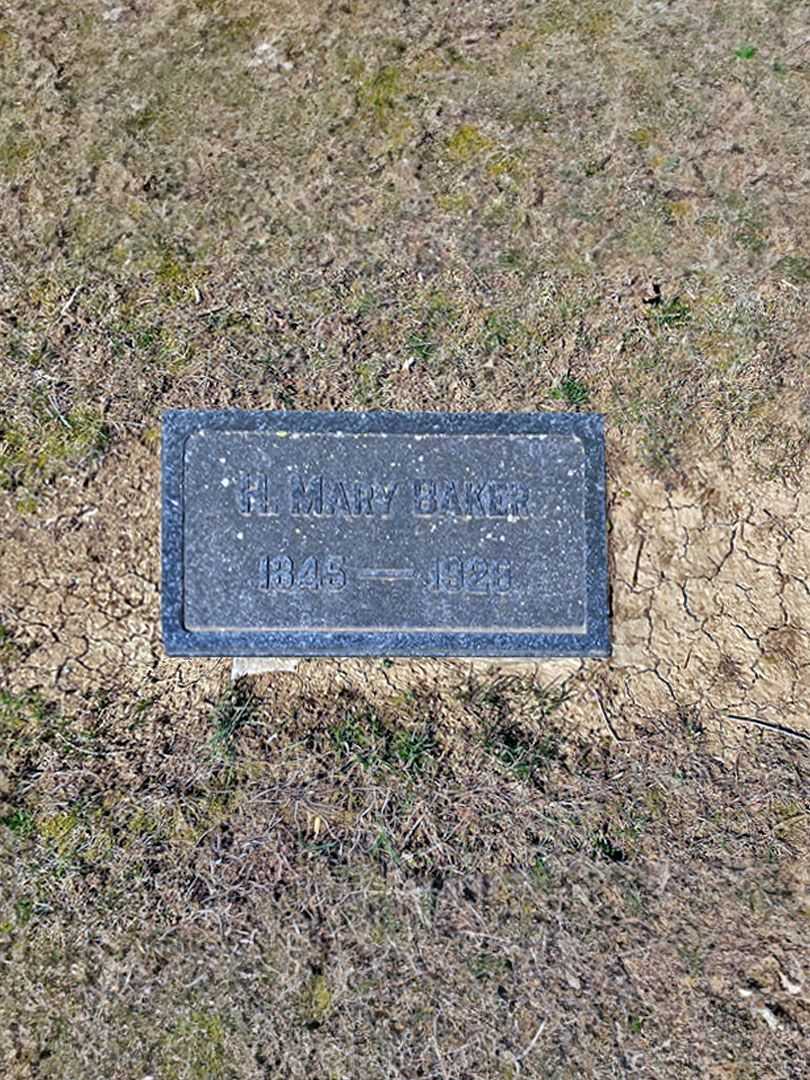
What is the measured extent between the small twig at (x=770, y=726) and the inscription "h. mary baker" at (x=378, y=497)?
84 cm

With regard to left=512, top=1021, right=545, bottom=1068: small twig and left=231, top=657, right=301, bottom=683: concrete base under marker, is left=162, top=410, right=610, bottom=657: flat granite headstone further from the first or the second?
left=512, top=1021, right=545, bottom=1068: small twig

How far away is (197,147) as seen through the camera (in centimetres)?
315

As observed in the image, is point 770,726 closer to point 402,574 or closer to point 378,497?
point 402,574

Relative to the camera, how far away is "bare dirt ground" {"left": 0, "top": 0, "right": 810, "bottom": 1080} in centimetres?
279

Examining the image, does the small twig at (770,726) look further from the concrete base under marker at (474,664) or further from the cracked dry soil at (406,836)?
the concrete base under marker at (474,664)

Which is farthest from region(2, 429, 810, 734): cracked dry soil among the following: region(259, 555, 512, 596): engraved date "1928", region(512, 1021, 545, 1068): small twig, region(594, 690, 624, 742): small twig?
region(512, 1021, 545, 1068): small twig

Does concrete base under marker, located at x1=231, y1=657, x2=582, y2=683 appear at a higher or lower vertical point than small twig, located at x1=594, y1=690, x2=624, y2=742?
higher

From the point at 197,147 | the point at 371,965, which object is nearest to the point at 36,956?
the point at 371,965

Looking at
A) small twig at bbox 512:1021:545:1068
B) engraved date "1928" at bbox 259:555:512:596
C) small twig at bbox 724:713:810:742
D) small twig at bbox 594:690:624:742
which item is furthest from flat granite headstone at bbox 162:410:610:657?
small twig at bbox 512:1021:545:1068

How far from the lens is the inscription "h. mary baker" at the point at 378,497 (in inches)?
115

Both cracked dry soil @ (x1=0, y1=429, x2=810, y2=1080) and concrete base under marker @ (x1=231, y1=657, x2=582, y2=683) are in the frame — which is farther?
concrete base under marker @ (x1=231, y1=657, x2=582, y2=683)

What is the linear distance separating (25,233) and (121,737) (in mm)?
1490

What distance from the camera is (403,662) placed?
9.71 ft

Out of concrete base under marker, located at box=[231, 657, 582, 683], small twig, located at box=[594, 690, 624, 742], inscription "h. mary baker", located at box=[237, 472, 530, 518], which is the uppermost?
inscription "h. mary baker", located at box=[237, 472, 530, 518]
